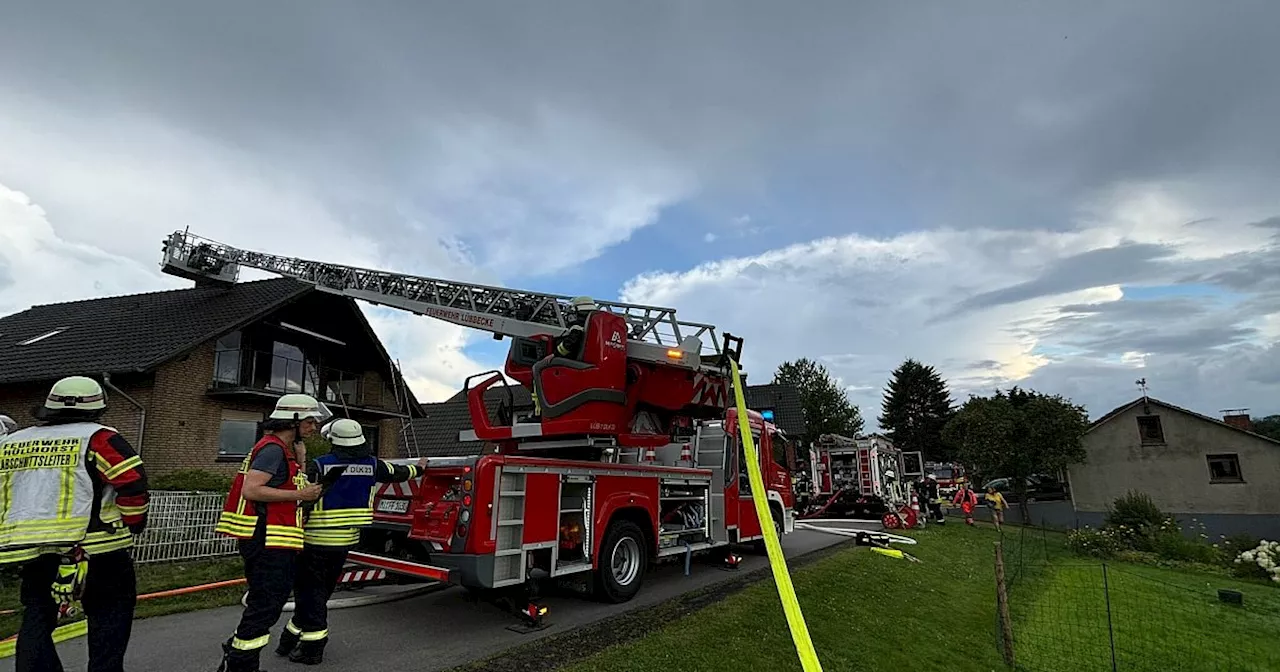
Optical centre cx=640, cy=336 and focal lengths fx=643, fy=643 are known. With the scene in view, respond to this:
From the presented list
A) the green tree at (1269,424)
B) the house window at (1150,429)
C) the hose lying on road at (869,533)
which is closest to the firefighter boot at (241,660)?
the hose lying on road at (869,533)

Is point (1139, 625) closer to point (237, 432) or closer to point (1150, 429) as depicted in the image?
point (237, 432)

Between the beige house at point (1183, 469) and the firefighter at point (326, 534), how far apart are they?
2785cm

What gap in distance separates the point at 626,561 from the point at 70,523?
5022mm

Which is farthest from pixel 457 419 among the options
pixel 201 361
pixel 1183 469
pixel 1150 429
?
pixel 1183 469

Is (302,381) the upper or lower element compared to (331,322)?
lower

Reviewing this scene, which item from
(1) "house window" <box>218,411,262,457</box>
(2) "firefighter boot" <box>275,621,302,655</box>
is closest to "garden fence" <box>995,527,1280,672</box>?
(2) "firefighter boot" <box>275,621,302,655</box>

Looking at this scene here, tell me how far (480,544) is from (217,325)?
1322 cm

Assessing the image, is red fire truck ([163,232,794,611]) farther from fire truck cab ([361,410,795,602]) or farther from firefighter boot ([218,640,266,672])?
firefighter boot ([218,640,266,672])

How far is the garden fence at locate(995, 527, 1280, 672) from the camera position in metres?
7.45

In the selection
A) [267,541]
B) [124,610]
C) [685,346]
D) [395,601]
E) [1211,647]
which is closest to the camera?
[124,610]

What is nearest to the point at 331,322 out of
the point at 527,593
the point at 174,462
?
the point at 174,462

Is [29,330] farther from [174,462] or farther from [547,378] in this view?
[547,378]

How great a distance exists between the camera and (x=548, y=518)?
19.6ft

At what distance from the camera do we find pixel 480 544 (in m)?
5.34
